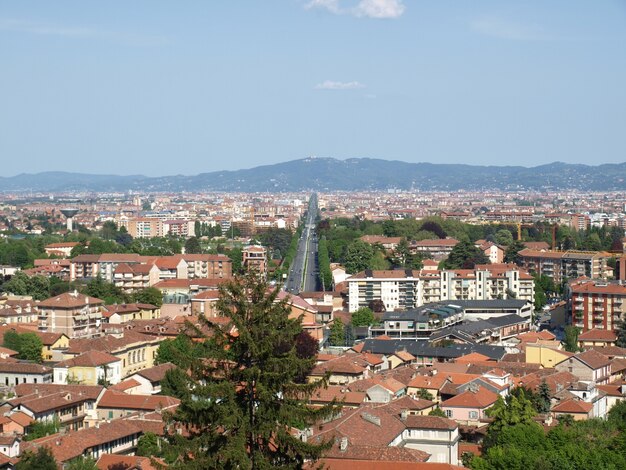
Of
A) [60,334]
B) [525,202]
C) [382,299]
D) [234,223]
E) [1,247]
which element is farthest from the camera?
[525,202]

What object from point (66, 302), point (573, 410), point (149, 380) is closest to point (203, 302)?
point (66, 302)

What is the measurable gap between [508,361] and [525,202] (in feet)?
345

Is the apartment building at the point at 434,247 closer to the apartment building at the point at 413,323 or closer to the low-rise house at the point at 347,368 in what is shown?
the apartment building at the point at 413,323

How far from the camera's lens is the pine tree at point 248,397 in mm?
8141

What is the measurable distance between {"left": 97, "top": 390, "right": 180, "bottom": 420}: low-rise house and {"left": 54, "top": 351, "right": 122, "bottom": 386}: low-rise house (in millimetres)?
3124

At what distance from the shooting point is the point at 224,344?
854 cm

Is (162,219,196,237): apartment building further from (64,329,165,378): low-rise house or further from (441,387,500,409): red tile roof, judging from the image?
(441,387,500,409): red tile roof

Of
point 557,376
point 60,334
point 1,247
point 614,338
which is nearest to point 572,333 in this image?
point 614,338

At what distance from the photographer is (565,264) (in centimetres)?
4100

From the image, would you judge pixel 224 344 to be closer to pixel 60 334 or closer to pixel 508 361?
pixel 508 361

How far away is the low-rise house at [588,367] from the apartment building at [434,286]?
12.7 metres

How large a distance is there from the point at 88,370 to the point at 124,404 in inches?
151

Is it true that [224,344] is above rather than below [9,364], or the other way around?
above

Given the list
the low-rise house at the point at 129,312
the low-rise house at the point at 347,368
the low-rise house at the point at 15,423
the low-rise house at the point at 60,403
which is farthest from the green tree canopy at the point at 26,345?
the low-rise house at the point at 15,423
